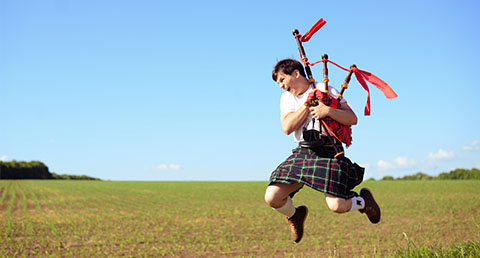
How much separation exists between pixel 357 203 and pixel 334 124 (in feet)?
3.08

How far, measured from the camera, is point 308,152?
13.9ft

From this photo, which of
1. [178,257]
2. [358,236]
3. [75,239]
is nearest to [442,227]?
[358,236]

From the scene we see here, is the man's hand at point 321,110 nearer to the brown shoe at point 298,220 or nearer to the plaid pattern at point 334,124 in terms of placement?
A: the plaid pattern at point 334,124

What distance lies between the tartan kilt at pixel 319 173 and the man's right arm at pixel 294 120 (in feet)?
1.20

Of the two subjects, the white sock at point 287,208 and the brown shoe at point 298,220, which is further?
the brown shoe at point 298,220

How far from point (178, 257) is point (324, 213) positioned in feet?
35.2

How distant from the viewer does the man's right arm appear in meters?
3.93

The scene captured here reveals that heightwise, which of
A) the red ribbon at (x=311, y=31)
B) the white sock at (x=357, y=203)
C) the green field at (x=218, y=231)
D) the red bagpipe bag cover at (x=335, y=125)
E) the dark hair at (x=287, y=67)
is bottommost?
the green field at (x=218, y=231)

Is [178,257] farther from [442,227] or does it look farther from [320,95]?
[442,227]

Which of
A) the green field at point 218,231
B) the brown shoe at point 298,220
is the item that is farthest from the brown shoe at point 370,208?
the green field at point 218,231

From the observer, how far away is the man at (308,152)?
4.00 metres

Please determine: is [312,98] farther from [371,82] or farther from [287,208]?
[287,208]

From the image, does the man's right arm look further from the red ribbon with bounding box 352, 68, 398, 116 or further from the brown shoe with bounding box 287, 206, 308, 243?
the brown shoe with bounding box 287, 206, 308, 243

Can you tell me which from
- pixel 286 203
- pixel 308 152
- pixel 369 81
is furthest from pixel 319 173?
pixel 369 81
